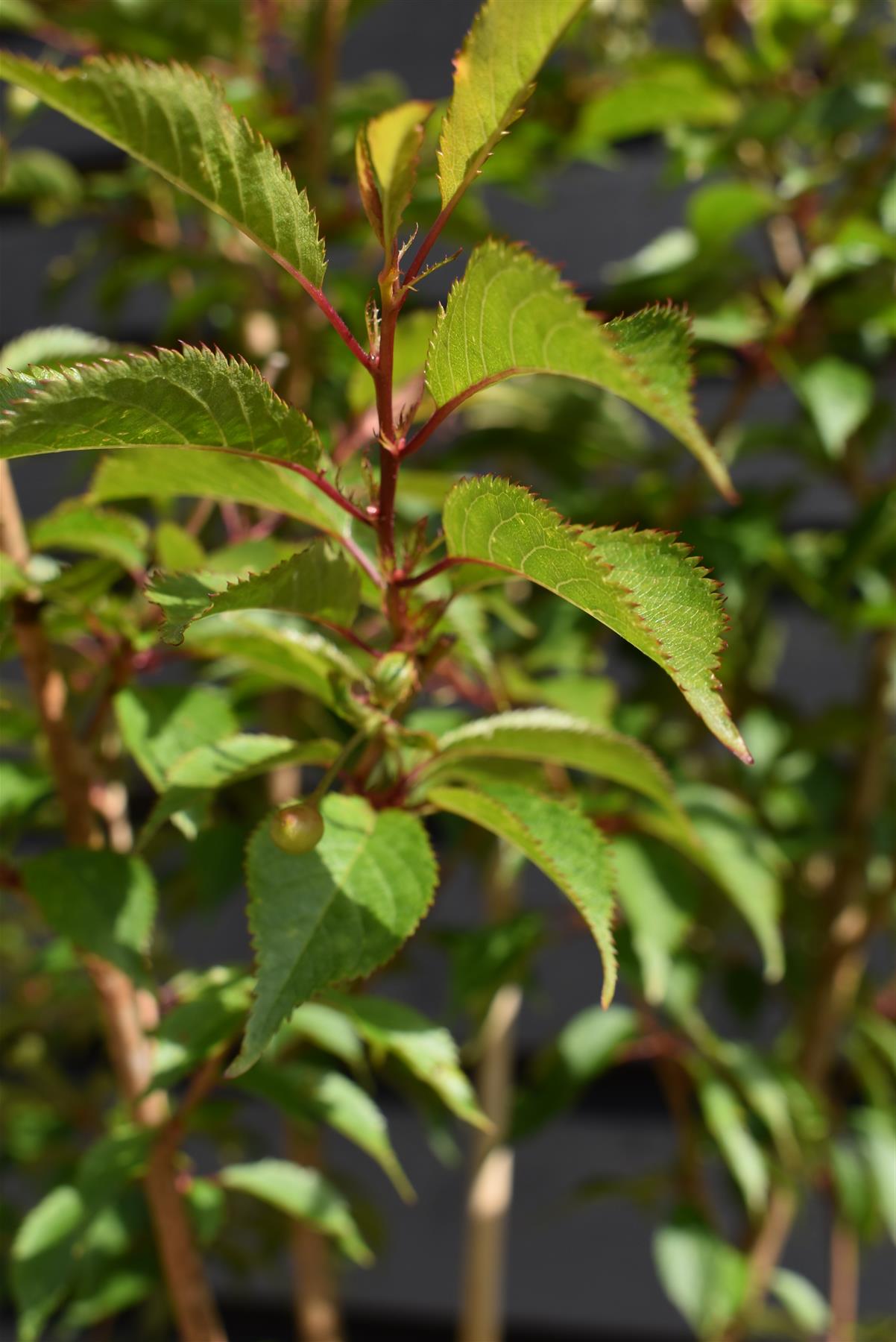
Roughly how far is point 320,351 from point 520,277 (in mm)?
644

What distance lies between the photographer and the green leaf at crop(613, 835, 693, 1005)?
63 cm

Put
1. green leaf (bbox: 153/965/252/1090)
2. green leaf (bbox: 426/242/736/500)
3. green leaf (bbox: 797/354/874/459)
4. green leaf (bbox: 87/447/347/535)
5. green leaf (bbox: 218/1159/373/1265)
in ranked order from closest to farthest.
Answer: green leaf (bbox: 426/242/736/500) < green leaf (bbox: 87/447/347/535) < green leaf (bbox: 153/965/252/1090) < green leaf (bbox: 218/1159/373/1265) < green leaf (bbox: 797/354/874/459)

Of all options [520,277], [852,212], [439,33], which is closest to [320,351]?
[852,212]

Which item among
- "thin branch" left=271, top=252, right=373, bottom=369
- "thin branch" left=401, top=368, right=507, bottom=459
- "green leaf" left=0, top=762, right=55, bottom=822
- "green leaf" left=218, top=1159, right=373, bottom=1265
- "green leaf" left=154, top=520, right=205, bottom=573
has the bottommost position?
"green leaf" left=218, top=1159, right=373, bottom=1265

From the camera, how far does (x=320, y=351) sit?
0.89 metres

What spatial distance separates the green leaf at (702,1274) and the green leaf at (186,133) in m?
0.70

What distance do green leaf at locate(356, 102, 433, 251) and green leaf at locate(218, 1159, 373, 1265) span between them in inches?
18.5

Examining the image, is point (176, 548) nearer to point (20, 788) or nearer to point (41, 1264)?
point (20, 788)

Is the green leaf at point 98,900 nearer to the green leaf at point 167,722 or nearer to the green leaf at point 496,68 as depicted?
the green leaf at point 167,722

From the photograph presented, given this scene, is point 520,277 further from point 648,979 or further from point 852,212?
point 852,212

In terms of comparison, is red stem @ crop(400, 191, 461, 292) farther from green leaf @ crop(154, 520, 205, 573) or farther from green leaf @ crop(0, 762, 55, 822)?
green leaf @ crop(0, 762, 55, 822)

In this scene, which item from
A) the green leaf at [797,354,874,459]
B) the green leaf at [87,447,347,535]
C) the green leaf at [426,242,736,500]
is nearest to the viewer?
the green leaf at [426,242,736,500]

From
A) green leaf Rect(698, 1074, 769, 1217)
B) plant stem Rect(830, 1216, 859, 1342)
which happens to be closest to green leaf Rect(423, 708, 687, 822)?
green leaf Rect(698, 1074, 769, 1217)

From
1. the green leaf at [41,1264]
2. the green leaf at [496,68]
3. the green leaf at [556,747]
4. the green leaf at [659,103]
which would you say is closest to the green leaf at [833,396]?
the green leaf at [659,103]
